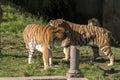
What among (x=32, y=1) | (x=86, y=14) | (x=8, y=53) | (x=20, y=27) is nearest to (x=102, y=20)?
(x=86, y=14)

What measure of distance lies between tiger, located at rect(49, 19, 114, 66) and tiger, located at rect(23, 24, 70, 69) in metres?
0.67

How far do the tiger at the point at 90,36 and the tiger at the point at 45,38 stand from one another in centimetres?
67

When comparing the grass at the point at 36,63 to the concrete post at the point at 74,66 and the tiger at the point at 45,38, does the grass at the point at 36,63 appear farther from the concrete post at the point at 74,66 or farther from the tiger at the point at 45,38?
the concrete post at the point at 74,66

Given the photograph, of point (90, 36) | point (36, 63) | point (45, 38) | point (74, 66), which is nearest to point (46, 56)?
point (45, 38)

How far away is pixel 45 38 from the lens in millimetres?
8961

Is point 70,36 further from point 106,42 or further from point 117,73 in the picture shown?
point 117,73

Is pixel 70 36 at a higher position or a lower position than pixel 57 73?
higher

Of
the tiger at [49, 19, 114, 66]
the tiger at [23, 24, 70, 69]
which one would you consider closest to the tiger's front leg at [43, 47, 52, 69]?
the tiger at [23, 24, 70, 69]

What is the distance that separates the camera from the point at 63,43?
9547mm

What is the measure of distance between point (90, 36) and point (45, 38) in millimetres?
1507

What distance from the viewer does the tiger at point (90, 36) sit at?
998cm

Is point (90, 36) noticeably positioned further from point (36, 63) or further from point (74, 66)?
point (74, 66)

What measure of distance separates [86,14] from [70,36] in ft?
30.6

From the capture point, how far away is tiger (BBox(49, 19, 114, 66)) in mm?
9984
